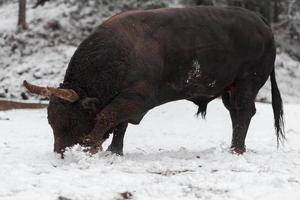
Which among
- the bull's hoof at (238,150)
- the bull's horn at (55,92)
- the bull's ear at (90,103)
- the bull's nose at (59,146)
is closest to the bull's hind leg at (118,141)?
the bull's ear at (90,103)

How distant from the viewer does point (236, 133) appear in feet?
24.9

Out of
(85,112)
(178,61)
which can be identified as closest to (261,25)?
(178,61)

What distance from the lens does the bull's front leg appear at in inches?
247

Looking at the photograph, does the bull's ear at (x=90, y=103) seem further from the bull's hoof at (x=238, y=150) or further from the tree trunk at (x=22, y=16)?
the tree trunk at (x=22, y=16)

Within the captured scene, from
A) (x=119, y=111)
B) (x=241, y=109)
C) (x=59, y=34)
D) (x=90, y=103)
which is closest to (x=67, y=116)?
(x=90, y=103)

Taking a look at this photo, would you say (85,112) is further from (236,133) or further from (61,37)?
(61,37)

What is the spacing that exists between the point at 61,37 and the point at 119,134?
16.5m

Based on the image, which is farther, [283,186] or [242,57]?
[242,57]

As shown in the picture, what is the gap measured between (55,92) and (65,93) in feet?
0.36

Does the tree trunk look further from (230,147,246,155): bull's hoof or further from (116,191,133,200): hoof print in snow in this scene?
(116,191,133,200): hoof print in snow

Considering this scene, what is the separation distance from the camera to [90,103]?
20.6 ft

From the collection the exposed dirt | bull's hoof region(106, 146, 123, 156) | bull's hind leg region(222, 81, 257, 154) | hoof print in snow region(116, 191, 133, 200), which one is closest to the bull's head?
bull's hoof region(106, 146, 123, 156)

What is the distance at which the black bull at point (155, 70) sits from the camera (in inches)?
248

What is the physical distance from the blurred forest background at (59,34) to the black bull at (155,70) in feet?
43.5
